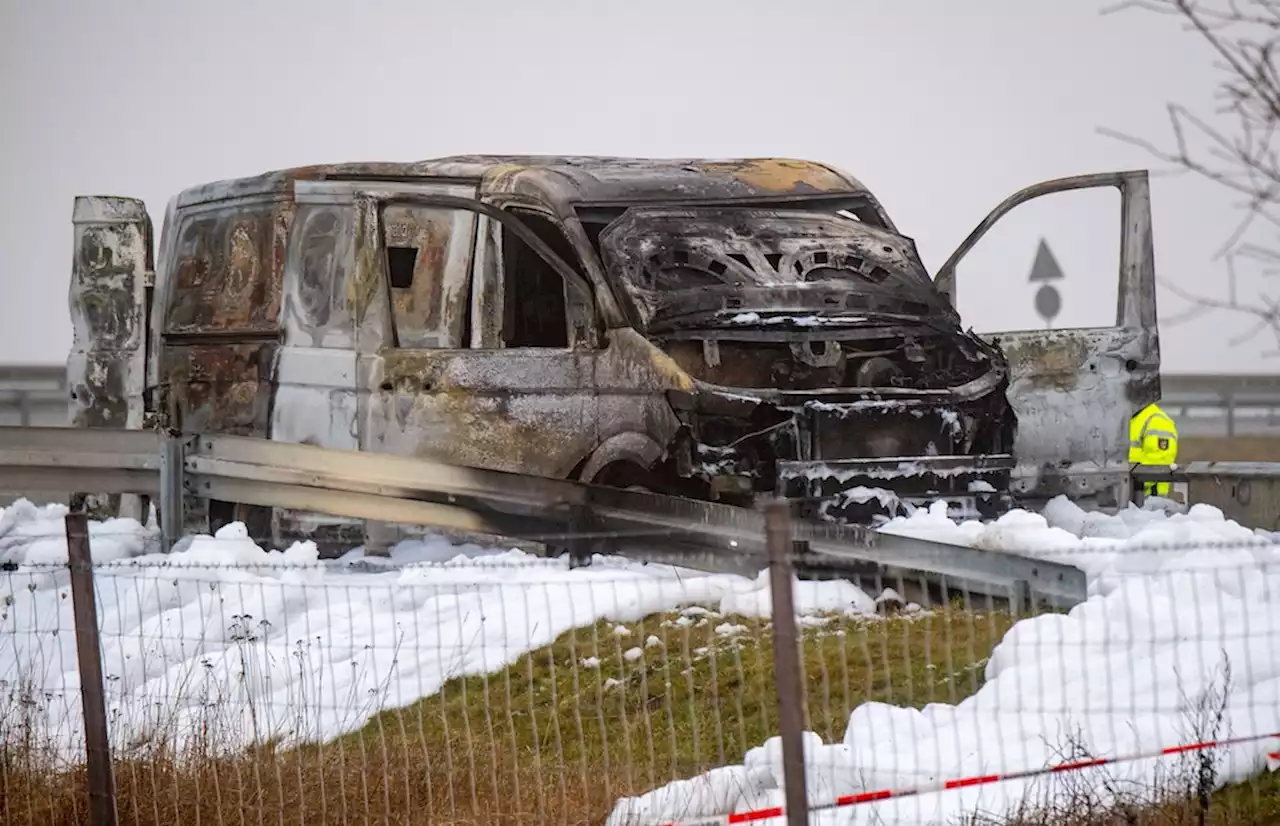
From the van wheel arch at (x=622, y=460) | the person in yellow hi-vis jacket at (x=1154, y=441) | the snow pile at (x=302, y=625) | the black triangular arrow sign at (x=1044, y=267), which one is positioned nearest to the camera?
the snow pile at (x=302, y=625)

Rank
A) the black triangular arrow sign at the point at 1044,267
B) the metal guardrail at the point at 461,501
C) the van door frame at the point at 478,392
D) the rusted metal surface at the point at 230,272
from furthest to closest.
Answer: the black triangular arrow sign at the point at 1044,267 → the rusted metal surface at the point at 230,272 → the van door frame at the point at 478,392 → the metal guardrail at the point at 461,501

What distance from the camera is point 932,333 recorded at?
376 inches

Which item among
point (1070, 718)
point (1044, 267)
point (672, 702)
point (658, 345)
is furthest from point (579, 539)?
point (1044, 267)

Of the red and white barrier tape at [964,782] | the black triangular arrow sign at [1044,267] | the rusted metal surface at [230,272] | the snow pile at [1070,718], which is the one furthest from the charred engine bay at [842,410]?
the black triangular arrow sign at [1044,267]

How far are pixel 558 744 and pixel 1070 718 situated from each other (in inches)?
62.1

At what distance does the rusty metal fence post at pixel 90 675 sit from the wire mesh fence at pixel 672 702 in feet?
0.98

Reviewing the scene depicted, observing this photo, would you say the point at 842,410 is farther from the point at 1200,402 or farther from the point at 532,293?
the point at 1200,402

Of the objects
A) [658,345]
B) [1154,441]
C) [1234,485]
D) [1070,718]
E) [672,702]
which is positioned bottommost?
[672,702]

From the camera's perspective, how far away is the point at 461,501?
358 inches

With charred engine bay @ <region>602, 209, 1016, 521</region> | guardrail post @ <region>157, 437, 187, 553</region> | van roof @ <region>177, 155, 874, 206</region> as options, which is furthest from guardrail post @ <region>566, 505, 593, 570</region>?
guardrail post @ <region>157, 437, 187, 553</region>

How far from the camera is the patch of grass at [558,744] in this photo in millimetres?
5676

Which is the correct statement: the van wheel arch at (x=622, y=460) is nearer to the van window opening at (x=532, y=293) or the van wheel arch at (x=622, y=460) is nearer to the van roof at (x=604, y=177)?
the van window opening at (x=532, y=293)

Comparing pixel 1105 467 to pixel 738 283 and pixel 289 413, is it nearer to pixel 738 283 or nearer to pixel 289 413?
pixel 738 283

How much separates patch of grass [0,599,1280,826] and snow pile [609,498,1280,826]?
0.41 feet
